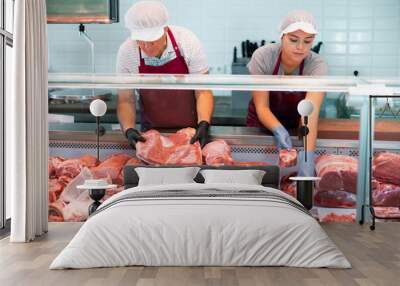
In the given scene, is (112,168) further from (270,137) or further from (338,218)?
(338,218)

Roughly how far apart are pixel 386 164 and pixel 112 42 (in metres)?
3.70

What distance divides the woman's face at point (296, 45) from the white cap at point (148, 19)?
1.51 meters

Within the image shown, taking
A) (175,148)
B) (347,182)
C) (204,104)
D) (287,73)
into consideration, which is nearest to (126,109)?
(175,148)

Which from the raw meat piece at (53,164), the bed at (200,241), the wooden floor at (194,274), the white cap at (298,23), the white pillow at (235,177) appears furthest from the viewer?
the raw meat piece at (53,164)

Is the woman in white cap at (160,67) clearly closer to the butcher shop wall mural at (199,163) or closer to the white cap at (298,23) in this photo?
the butcher shop wall mural at (199,163)

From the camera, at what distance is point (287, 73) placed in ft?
27.0

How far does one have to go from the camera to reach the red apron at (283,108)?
26.9ft

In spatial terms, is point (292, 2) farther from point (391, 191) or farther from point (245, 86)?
point (391, 191)

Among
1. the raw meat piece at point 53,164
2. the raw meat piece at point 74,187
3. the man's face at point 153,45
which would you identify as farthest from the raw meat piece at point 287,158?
the raw meat piece at point 53,164

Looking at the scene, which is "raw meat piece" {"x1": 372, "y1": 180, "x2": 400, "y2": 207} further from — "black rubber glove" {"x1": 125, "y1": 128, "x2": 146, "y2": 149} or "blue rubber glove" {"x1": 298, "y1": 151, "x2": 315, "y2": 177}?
"black rubber glove" {"x1": 125, "y1": 128, "x2": 146, "y2": 149}

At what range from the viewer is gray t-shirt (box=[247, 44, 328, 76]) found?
8.21 meters

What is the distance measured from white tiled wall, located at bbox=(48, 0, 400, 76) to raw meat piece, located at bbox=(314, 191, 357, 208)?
149 centimetres

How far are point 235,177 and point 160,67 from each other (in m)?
1.68

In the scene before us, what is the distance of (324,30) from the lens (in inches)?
321
